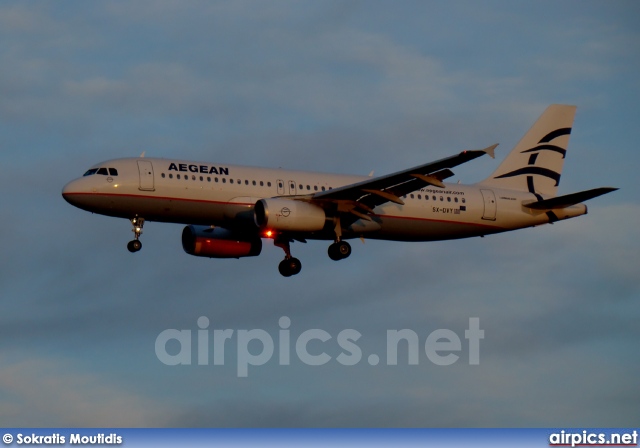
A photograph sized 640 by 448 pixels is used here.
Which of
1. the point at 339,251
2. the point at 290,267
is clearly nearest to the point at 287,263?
the point at 290,267

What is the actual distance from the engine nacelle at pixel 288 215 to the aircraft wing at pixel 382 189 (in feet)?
3.00

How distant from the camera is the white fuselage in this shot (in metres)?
68.9

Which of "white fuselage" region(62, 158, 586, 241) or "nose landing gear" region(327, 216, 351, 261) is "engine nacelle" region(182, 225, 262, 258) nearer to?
"white fuselage" region(62, 158, 586, 241)

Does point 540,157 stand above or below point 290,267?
above

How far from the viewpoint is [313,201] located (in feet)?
234

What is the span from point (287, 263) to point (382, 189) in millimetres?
6813

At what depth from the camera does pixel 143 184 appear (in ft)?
226

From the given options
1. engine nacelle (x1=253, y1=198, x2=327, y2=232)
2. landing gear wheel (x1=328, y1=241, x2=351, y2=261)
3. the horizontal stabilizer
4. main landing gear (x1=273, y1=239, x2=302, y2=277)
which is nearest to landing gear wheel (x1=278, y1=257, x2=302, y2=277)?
main landing gear (x1=273, y1=239, x2=302, y2=277)

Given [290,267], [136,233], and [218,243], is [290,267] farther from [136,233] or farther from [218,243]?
[136,233]

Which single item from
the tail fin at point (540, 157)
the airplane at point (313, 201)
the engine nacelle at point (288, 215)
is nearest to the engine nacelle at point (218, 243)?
the airplane at point (313, 201)

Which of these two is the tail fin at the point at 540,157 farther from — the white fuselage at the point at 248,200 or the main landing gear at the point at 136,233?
the main landing gear at the point at 136,233

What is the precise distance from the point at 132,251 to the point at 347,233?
10.4 meters

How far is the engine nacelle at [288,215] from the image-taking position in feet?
227

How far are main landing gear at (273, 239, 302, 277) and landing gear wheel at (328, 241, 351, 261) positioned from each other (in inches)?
91.0
